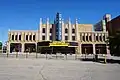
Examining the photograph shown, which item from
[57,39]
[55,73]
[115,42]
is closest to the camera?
[55,73]

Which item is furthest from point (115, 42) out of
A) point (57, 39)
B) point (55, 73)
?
point (57, 39)

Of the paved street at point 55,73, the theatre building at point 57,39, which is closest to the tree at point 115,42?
the paved street at point 55,73

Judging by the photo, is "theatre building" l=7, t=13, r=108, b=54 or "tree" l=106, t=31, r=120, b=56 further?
"theatre building" l=7, t=13, r=108, b=54

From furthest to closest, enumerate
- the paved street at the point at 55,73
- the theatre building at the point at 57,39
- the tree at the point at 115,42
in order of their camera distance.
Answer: the theatre building at the point at 57,39, the tree at the point at 115,42, the paved street at the point at 55,73

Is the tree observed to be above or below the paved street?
above

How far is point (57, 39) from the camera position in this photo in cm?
7875

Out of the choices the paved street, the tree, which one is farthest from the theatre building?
the paved street

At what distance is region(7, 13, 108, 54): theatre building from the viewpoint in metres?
78.6

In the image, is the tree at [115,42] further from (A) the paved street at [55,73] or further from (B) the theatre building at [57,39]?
(B) the theatre building at [57,39]

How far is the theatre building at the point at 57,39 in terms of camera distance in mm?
78625

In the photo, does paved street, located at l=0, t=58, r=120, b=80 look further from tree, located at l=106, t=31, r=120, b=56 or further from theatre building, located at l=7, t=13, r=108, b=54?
theatre building, located at l=7, t=13, r=108, b=54

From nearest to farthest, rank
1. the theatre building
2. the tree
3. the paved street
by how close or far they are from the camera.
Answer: the paved street < the tree < the theatre building

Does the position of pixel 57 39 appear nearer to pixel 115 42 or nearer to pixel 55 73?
pixel 115 42

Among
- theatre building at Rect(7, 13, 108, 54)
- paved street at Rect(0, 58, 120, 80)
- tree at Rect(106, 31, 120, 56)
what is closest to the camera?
paved street at Rect(0, 58, 120, 80)
